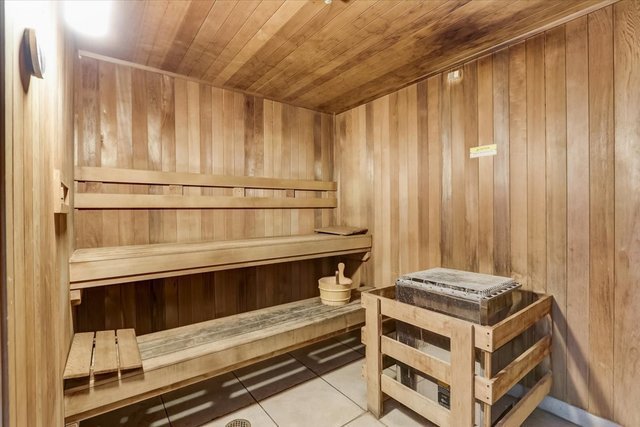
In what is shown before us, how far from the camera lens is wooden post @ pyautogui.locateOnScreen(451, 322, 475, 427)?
145 centimetres

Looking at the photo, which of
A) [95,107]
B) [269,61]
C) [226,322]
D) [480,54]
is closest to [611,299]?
[480,54]

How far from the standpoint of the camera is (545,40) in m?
1.85

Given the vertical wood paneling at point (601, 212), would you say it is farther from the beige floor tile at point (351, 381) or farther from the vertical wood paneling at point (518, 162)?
the beige floor tile at point (351, 381)

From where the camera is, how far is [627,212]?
5.27 feet

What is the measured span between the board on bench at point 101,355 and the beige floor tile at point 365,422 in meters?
1.25

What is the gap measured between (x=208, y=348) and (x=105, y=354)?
51 centimetres

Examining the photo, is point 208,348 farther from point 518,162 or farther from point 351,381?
point 518,162

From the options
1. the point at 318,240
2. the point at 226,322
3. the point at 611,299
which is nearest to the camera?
the point at 611,299

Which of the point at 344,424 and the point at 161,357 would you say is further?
the point at 344,424

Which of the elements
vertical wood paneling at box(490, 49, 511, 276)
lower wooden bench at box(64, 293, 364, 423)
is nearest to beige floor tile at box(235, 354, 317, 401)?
lower wooden bench at box(64, 293, 364, 423)

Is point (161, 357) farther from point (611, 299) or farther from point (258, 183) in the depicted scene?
point (611, 299)

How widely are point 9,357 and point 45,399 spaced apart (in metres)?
0.51

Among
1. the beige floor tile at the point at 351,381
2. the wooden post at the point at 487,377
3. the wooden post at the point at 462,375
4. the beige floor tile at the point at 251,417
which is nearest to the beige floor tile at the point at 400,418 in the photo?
the beige floor tile at the point at 351,381

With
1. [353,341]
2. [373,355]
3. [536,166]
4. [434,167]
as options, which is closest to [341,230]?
[434,167]
